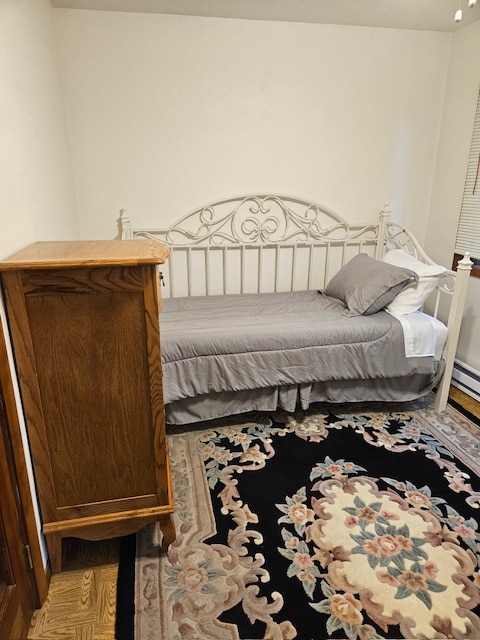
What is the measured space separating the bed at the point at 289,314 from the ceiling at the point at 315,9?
103 cm

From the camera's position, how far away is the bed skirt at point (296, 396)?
212cm

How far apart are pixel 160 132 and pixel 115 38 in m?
0.55

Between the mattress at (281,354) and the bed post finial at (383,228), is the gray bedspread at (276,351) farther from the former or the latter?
the bed post finial at (383,228)

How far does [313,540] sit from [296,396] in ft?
2.61

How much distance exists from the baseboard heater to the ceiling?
210 cm

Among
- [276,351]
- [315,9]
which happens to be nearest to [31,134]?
[276,351]

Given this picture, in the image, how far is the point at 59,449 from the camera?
1288 millimetres

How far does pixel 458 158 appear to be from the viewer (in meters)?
2.75

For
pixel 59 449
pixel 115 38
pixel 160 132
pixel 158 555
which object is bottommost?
pixel 158 555

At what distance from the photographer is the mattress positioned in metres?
2.02

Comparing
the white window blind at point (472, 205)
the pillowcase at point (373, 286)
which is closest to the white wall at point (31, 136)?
the pillowcase at point (373, 286)

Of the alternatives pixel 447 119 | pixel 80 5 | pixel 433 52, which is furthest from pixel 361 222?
pixel 80 5

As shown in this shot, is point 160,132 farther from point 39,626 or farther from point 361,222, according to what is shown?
point 39,626

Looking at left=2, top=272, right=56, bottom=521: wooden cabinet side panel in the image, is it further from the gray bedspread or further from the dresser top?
the gray bedspread
